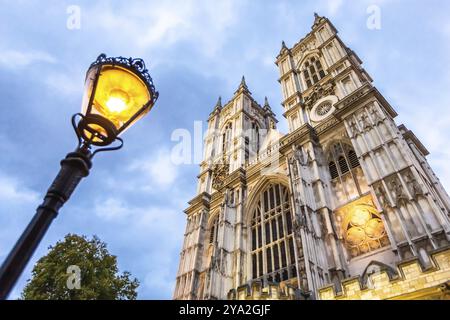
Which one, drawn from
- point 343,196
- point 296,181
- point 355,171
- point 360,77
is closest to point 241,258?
point 296,181

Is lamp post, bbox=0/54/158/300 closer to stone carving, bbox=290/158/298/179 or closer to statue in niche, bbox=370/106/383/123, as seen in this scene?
stone carving, bbox=290/158/298/179

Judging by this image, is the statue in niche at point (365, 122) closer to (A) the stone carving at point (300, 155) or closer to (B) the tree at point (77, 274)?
(A) the stone carving at point (300, 155)

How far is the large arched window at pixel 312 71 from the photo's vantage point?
25.3 metres

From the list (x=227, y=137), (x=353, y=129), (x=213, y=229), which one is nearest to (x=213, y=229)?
(x=213, y=229)

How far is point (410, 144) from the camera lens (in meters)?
18.7

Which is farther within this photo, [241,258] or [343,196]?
[241,258]

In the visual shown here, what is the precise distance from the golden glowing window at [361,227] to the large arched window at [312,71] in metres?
13.5

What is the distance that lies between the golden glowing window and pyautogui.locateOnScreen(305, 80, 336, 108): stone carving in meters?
10.1

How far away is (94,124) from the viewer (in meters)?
2.93

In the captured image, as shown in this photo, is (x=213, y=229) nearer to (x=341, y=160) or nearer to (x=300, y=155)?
(x=300, y=155)

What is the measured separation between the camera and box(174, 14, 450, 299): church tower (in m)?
12.6

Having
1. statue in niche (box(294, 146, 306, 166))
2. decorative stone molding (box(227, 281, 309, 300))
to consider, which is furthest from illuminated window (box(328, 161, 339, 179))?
decorative stone molding (box(227, 281, 309, 300))

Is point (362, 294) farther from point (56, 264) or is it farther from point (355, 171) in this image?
A: point (56, 264)

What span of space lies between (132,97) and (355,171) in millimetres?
15854
